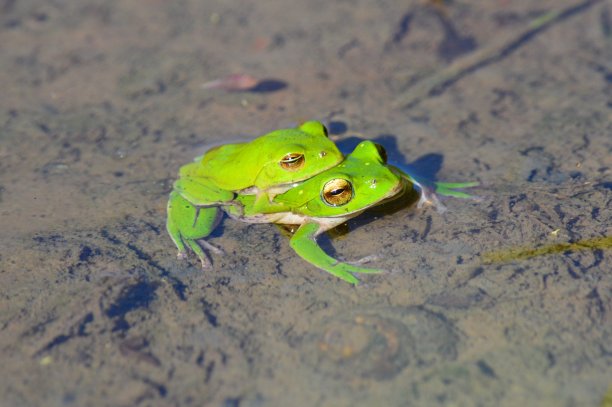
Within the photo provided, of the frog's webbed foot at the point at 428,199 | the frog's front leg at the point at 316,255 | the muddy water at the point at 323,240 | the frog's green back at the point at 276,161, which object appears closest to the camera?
the muddy water at the point at 323,240

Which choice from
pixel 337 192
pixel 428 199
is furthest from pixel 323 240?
pixel 428 199

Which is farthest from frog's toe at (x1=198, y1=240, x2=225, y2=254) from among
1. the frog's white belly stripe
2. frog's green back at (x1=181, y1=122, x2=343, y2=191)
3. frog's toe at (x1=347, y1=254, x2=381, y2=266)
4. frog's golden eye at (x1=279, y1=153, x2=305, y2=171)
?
frog's toe at (x1=347, y1=254, x2=381, y2=266)

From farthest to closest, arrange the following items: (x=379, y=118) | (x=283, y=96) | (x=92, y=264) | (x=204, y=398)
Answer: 1. (x=283, y=96)
2. (x=379, y=118)
3. (x=92, y=264)
4. (x=204, y=398)

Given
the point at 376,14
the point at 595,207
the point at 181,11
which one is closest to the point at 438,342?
the point at 595,207

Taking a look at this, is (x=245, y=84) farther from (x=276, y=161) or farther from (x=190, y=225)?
(x=190, y=225)

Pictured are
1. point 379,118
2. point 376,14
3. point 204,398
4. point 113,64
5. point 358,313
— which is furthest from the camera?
point 376,14

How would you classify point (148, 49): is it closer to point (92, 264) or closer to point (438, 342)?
point (92, 264)

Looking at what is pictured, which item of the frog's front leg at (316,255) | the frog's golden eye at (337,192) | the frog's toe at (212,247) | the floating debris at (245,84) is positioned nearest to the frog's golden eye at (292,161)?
the frog's golden eye at (337,192)

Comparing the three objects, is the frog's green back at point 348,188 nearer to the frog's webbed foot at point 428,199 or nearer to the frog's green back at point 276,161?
the frog's green back at point 276,161
